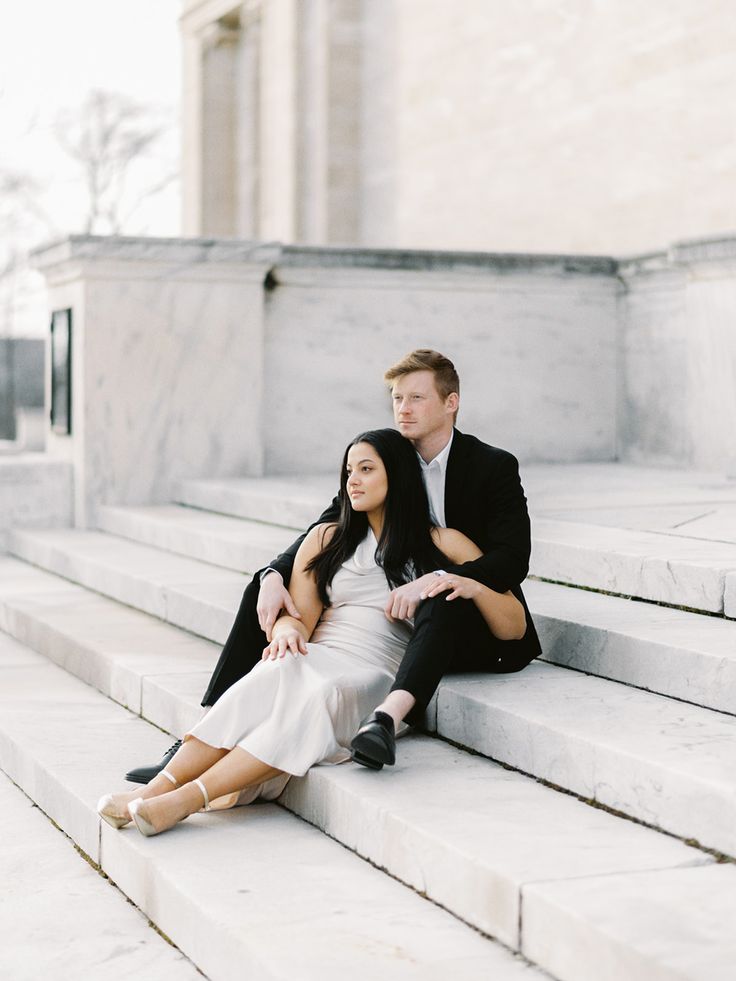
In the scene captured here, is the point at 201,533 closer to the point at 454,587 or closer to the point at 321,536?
the point at 321,536

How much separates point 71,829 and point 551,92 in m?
12.5

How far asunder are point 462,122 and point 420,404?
1312cm

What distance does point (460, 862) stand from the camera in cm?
368

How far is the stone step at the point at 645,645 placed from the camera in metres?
4.59

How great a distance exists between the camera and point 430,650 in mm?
4621

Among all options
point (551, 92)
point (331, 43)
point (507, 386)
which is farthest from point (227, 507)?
point (331, 43)

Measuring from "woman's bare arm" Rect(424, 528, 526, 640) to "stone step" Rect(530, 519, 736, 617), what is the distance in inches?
32.5

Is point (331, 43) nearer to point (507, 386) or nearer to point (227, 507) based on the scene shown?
point (507, 386)

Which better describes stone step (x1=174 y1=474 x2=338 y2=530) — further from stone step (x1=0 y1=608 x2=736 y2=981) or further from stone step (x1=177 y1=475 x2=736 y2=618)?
stone step (x1=0 y1=608 x2=736 y2=981)

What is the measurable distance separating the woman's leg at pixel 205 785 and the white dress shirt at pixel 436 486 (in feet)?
3.80

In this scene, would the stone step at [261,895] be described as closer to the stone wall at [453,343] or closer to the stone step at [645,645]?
the stone step at [645,645]

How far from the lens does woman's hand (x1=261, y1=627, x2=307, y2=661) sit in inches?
183

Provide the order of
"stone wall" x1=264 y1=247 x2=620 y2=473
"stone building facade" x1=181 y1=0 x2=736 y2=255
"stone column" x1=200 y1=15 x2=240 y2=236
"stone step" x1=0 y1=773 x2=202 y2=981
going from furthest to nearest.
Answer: "stone column" x1=200 y1=15 x2=240 y2=236
"stone building facade" x1=181 y1=0 x2=736 y2=255
"stone wall" x1=264 y1=247 x2=620 y2=473
"stone step" x1=0 y1=773 x2=202 y2=981

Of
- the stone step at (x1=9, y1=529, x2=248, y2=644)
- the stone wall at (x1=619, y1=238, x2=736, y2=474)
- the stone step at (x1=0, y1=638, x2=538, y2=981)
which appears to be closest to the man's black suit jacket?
the stone step at (x1=0, y1=638, x2=538, y2=981)
